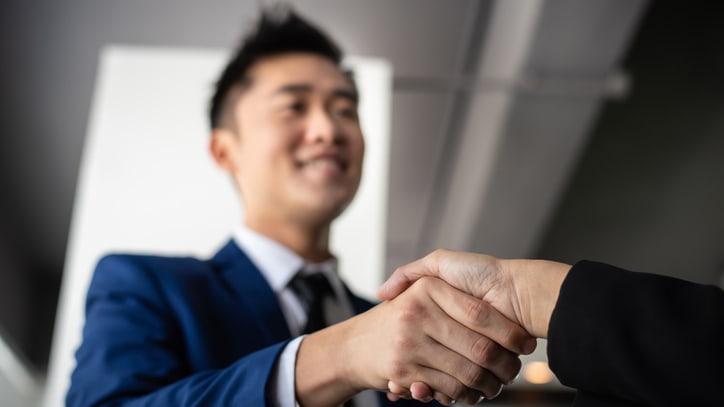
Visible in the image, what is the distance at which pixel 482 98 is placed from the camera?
111 inches

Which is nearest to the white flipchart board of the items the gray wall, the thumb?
the thumb

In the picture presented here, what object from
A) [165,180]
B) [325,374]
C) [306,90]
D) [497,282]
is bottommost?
[165,180]

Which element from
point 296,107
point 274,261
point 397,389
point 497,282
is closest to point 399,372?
point 397,389

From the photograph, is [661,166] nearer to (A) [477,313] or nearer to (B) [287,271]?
(B) [287,271]

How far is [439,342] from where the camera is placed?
2.16 ft

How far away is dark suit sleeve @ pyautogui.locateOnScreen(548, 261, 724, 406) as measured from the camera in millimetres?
473

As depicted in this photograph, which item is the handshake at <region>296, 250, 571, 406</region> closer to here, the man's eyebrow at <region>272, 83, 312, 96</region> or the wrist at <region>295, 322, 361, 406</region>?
the wrist at <region>295, 322, 361, 406</region>

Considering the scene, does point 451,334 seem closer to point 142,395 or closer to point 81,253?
point 142,395

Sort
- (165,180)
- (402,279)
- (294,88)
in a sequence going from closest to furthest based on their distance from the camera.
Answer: (402,279), (294,88), (165,180)

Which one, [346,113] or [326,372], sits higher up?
[346,113]

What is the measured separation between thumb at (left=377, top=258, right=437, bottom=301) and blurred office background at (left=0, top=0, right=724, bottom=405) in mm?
1709

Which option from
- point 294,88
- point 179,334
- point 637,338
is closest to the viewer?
point 637,338

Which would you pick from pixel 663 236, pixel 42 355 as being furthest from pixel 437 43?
pixel 42 355

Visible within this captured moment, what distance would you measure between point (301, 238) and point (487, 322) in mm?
476
